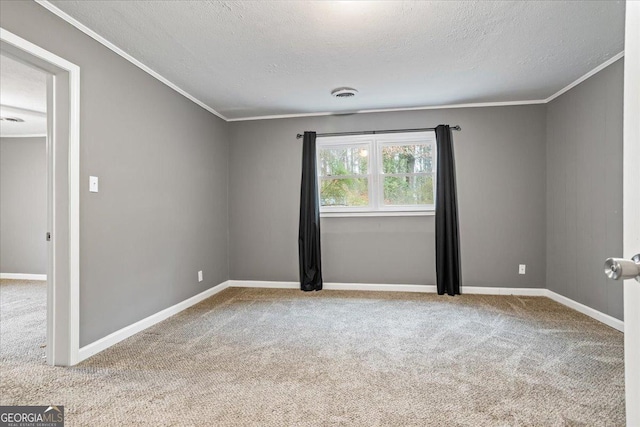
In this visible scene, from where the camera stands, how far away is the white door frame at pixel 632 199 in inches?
25.7

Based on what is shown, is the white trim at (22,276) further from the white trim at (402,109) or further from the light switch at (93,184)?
the light switch at (93,184)

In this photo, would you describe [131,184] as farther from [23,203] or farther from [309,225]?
[23,203]

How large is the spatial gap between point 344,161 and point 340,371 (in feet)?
9.66

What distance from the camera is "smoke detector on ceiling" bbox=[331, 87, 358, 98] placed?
3576mm

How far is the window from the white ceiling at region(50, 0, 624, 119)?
0.77m

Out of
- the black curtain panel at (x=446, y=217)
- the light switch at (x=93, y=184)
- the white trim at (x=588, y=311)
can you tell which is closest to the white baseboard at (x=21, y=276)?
the light switch at (x=93, y=184)

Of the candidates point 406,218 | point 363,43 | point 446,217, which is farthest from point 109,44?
point 446,217

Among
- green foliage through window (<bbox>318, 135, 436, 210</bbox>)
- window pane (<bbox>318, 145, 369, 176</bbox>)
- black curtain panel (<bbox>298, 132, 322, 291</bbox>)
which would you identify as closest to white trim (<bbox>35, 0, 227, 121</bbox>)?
black curtain panel (<bbox>298, 132, 322, 291</bbox>)

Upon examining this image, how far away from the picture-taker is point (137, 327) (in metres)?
2.90

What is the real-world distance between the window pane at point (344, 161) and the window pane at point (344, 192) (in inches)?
4.3

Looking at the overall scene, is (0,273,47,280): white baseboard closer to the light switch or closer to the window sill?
the light switch

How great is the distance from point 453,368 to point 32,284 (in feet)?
19.0

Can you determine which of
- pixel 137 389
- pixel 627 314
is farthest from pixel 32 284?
pixel 627 314

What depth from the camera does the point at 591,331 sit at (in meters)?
2.85
